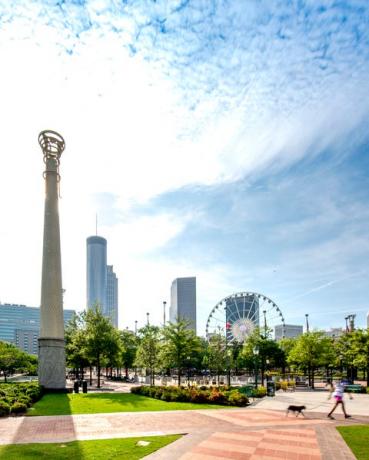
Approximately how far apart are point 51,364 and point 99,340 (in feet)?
24.0

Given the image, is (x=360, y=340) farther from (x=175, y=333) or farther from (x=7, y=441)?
(x=7, y=441)

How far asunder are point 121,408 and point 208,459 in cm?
1400

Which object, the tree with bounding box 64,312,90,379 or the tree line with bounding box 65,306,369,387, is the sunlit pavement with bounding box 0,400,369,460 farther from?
the tree with bounding box 64,312,90,379

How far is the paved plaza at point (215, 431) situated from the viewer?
14.0m

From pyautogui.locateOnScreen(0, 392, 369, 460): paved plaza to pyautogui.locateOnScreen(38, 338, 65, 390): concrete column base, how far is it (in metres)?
16.4

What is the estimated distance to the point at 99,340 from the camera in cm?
4466

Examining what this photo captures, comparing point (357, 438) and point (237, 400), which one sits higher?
point (357, 438)

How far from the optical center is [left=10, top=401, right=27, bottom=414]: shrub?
2274 centimetres

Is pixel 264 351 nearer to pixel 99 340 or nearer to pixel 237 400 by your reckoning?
pixel 99 340

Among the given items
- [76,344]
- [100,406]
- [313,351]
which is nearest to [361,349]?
[313,351]

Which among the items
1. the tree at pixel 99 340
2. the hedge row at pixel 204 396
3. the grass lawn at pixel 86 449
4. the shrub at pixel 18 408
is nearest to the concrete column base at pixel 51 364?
the tree at pixel 99 340

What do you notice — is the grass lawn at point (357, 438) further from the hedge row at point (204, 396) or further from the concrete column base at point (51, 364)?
the concrete column base at point (51, 364)

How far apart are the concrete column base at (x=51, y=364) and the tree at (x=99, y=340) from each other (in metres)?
5.72

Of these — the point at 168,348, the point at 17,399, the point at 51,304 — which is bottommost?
the point at 17,399
